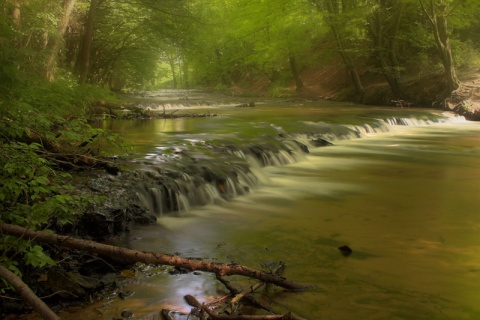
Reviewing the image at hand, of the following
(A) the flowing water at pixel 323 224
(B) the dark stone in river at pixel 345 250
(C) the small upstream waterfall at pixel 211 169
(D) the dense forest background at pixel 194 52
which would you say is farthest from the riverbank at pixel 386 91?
(B) the dark stone in river at pixel 345 250

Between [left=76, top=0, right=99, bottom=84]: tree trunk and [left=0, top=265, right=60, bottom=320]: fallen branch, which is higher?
[left=76, top=0, right=99, bottom=84]: tree trunk

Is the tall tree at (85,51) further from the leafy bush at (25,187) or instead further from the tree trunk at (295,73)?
the tree trunk at (295,73)

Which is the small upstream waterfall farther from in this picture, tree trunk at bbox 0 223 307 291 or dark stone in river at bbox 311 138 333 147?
tree trunk at bbox 0 223 307 291

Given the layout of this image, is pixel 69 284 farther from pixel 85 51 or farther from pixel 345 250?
pixel 85 51

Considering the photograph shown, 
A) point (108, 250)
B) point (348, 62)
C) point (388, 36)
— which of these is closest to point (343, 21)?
point (388, 36)

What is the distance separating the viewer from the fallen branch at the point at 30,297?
231 centimetres

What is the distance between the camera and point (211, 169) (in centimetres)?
727

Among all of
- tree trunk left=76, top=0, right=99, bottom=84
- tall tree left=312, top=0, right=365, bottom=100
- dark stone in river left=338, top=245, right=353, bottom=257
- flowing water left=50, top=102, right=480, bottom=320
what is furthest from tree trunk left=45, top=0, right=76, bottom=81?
tall tree left=312, top=0, right=365, bottom=100

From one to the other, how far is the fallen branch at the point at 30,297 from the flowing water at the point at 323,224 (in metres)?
0.75

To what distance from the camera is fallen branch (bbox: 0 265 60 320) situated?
2.31 meters

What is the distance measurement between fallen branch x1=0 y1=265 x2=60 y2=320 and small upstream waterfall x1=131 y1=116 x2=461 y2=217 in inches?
123

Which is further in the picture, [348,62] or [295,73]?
[295,73]

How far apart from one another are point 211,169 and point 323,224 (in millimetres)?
2341

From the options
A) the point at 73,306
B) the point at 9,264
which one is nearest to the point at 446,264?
the point at 73,306
